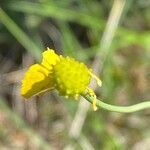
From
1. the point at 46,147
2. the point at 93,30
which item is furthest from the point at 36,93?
the point at 93,30

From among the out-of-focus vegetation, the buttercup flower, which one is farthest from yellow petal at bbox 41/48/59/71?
the out-of-focus vegetation

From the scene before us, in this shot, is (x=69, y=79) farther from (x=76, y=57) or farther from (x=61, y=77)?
(x=76, y=57)

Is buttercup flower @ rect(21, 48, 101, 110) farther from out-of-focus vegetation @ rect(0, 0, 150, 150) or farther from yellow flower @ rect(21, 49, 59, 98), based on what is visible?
out-of-focus vegetation @ rect(0, 0, 150, 150)

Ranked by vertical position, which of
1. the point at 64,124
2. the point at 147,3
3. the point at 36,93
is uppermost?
the point at 147,3

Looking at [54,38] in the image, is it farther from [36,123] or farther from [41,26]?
[36,123]

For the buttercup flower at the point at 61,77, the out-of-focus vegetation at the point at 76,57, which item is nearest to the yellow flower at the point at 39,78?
the buttercup flower at the point at 61,77

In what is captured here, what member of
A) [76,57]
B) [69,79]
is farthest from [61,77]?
[76,57]

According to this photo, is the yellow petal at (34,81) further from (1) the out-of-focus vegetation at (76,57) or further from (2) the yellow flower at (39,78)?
(1) the out-of-focus vegetation at (76,57)
